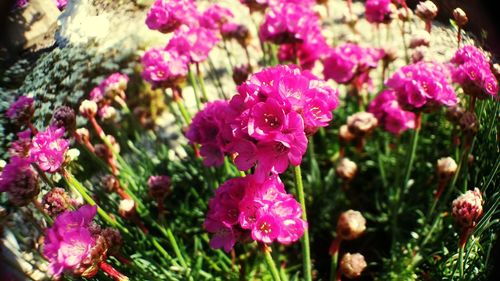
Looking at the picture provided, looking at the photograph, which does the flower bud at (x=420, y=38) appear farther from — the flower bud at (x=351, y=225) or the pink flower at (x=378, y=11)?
the flower bud at (x=351, y=225)

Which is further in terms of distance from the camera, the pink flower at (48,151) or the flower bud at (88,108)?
the flower bud at (88,108)

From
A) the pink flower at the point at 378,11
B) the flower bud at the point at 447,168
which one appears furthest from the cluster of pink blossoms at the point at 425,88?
the pink flower at the point at 378,11

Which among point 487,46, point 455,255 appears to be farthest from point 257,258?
point 487,46

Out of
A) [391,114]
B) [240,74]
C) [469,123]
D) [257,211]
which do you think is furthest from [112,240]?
[391,114]

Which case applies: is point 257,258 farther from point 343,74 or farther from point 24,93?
point 24,93

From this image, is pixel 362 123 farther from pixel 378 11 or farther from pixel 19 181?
pixel 19 181

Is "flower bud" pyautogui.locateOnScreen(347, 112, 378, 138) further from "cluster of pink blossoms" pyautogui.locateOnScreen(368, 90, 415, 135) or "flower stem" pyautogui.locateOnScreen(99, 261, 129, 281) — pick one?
"flower stem" pyautogui.locateOnScreen(99, 261, 129, 281)
